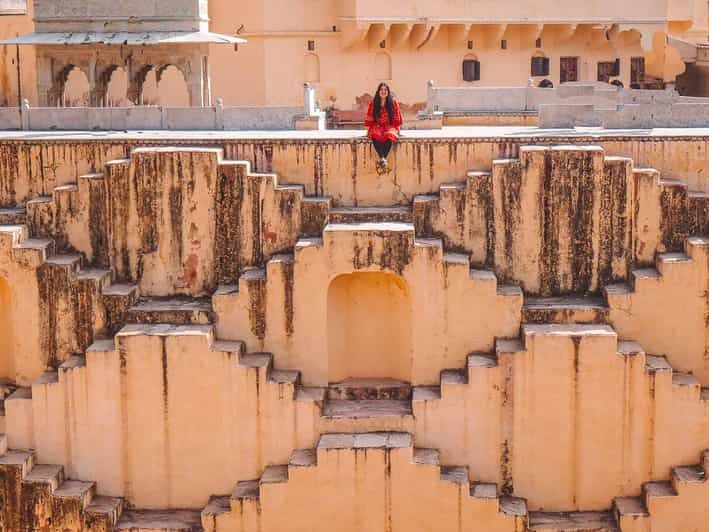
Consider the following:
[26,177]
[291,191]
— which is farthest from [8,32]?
[291,191]

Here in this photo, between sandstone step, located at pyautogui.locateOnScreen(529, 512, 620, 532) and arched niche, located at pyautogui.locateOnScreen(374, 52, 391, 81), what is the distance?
17.5 meters

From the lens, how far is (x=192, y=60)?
29094 millimetres

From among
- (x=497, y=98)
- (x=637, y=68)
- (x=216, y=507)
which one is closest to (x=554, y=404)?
(x=216, y=507)

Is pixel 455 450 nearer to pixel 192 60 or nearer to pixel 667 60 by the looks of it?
pixel 192 60

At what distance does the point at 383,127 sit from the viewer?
74.5ft

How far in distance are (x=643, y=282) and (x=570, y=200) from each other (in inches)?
64.9

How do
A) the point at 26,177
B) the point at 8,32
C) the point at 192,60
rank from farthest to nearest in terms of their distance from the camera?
the point at 8,32, the point at 192,60, the point at 26,177

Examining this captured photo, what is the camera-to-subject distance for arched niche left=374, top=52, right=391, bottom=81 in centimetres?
3653

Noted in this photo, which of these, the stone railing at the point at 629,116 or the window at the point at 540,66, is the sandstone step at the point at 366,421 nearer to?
the stone railing at the point at 629,116

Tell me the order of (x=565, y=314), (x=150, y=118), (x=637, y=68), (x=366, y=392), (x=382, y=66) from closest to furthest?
(x=565, y=314)
(x=366, y=392)
(x=150, y=118)
(x=382, y=66)
(x=637, y=68)

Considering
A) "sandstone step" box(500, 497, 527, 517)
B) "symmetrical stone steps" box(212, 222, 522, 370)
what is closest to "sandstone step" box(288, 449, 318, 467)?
"symmetrical stone steps" box(212, 222, 522, 370)

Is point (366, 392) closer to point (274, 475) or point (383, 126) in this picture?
point (274, 475)

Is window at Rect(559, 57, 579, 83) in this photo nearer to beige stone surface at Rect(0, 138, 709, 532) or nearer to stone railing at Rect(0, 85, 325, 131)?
stone railing at Rect(0, 85, 325, 131)

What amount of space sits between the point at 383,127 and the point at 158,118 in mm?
5171
